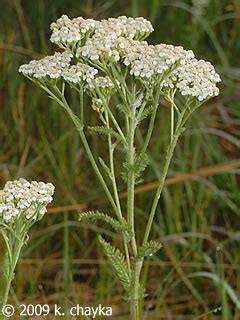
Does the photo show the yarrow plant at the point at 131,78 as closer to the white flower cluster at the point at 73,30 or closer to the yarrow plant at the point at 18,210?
the white flower cluster at the point at 73,30

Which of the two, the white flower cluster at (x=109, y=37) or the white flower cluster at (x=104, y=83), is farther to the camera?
the white flower cluster at (x=104, y=83)

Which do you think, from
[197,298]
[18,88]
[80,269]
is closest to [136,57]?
[197,298]

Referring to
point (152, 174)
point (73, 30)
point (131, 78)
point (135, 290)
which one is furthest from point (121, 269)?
point (152, 174)

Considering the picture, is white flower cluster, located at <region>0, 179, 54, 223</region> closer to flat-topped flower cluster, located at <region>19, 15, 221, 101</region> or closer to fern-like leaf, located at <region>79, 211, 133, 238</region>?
fern-like leaf, located at <region>79, 211, 133, 238</region>

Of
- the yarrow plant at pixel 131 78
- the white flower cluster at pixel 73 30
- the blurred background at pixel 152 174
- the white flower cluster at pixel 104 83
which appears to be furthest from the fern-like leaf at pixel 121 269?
the blurred background at pixel 152 174

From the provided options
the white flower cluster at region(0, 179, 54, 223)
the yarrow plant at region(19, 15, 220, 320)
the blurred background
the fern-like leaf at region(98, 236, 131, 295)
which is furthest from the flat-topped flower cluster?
the blurred background

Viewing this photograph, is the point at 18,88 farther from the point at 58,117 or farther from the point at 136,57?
the point at 136,57
